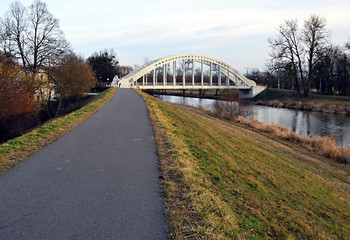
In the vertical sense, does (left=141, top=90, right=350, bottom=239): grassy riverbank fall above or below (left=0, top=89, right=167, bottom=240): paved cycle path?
below

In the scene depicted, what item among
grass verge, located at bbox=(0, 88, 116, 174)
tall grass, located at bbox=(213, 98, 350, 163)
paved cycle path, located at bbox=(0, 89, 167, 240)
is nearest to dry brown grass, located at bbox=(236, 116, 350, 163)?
tall grass, located at bbox=(213, 98, 350, 163)

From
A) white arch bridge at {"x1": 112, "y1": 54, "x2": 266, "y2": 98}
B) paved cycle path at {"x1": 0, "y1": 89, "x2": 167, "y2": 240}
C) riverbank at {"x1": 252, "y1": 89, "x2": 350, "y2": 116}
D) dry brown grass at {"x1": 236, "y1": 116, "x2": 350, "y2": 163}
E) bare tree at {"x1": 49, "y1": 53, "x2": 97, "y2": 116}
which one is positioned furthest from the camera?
white arch bridge at {"x1": 112, "y1": 54, "x2": 266, "y2": 98}

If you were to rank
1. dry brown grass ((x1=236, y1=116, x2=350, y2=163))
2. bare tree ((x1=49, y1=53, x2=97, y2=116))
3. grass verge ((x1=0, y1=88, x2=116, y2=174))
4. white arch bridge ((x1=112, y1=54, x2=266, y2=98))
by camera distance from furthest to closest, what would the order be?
white arch bridge ((x1=112, y1=54, x2=266, y2=98)) < bare tree ((x1=49, y1=53, x2=97, y2=116)) < dry brown grass ((x1=236, y1=116, x2=350, y2=163)) < grass verge ((x1=0, y1=88, x2=116, y2=174))

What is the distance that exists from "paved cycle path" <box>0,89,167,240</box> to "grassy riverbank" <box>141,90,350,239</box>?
358 millimetres

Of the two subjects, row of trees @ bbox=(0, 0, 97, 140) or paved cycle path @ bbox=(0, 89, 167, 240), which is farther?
row of trees @ bbox=(0, 0, 97, 140)

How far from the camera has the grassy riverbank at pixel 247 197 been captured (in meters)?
3.98

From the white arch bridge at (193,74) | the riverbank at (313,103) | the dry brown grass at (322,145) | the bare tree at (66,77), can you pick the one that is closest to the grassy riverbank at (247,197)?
the dry brown grass at (322,145)

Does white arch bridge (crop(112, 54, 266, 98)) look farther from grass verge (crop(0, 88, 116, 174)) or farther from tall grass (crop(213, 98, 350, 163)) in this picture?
grass verge (crop(0, 88, 116, 174))

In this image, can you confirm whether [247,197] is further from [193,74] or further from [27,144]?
[193,74]

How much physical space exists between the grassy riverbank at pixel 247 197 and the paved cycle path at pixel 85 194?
358mm

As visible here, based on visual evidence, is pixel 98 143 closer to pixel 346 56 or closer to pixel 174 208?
pixel 174 208

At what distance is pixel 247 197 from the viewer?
6102mm

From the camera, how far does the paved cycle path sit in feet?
11.7

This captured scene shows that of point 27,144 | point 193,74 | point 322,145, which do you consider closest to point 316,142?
point 322,145
